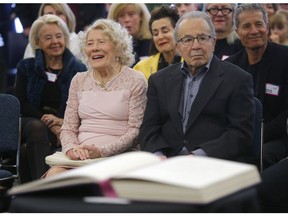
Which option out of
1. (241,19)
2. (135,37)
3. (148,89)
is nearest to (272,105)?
(241,19)

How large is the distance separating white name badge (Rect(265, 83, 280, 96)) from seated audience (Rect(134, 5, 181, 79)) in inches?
32.5

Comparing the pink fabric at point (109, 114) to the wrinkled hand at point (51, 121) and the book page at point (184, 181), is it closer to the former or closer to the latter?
the wrinkled hand at point (51, 121)

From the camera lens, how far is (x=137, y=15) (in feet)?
18.5

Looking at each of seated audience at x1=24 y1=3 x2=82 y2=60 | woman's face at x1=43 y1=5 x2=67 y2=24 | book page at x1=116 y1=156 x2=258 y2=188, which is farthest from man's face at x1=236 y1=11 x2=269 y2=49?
book page at x1=116 y1=156 x2=258 y2=188

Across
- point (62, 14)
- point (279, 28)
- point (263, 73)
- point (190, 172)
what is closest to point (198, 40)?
point (263, 73)

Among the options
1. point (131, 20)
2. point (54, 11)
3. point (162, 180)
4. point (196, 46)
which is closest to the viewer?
point (162, 180)

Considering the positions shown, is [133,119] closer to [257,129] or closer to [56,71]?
[257,129]

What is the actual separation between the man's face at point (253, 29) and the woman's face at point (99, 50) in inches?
35.6

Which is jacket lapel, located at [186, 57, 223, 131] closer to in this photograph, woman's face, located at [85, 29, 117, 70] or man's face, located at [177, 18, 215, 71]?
man's face, located at [177, 18, 215, 71]

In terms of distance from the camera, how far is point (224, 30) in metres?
4.96

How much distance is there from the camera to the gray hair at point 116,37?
4027mm

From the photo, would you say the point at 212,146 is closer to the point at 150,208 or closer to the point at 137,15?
the point at 150,208

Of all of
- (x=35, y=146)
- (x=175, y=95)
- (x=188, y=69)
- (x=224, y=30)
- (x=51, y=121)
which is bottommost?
(x=35, y=146)

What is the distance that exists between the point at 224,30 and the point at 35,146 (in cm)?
164
